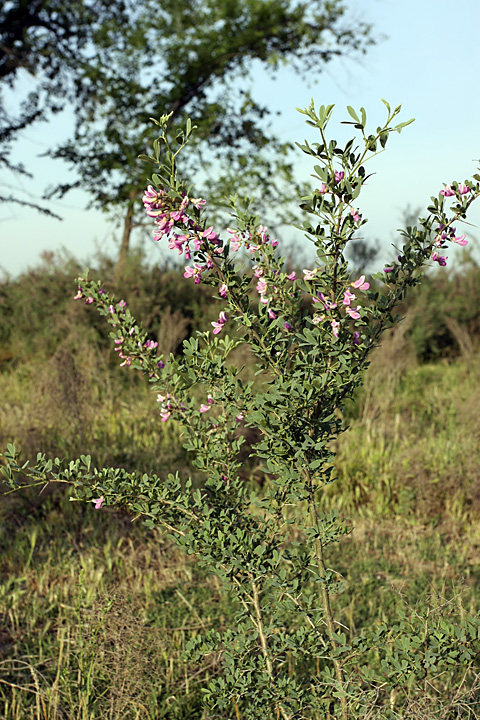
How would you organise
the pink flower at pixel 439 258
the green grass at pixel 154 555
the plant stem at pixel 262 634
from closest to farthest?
the pink flower at pixel 439 258 → the plant stem at pixel 262 634 → the green grass at pixel 154 555

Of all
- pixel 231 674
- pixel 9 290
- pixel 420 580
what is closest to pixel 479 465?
pixel 420 580

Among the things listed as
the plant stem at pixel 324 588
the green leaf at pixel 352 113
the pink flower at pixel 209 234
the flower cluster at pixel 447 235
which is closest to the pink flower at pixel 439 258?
the flower cluster at pixel 447 235

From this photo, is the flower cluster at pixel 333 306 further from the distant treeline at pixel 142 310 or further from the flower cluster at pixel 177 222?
the distant treeline at pixel 142 310

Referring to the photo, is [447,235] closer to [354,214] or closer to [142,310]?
[354,214]

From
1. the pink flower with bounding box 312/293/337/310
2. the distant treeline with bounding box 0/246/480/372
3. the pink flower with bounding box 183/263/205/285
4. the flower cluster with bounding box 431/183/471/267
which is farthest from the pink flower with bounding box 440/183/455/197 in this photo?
the distant treeline with bounding box 0/246/480/372

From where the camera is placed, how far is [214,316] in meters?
8.41

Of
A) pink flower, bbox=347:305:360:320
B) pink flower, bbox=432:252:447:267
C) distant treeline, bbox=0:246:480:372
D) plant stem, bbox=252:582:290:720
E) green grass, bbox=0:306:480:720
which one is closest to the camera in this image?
pink flower, bbox=347:305:360:320

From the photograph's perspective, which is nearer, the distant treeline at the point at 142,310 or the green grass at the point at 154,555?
the green grass at the point at 154,555

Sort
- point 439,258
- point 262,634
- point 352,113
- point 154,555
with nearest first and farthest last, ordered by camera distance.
Answer: point 352,113, point 439,258, point 262,634, point 154,555

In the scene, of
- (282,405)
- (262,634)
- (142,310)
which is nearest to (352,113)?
(282,405)

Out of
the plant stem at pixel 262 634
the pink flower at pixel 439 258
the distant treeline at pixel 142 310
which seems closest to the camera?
the pink flower at pixel 439 258

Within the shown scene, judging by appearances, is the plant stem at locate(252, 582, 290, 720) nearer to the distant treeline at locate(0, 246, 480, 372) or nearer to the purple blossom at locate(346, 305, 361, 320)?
the purple blossom at locate(346, 305, 361, 320)

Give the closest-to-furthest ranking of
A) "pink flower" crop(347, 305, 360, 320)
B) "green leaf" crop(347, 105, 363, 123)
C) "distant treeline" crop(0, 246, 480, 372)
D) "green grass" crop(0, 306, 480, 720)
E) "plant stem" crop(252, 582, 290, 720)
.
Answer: "green leaf" crop(347, 105, 363, 123)
"pink flower" crop(347, 305, 360, 320)
"plant stem" crop(252, 582, 290, 720)
"green grass" crop(0, 306, 480, 720)
"distant treeline" crop(0, 246, 480, 372)

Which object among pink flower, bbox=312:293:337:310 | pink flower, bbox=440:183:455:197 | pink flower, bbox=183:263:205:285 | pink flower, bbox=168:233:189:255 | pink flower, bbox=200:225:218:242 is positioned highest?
pink flower, bbox=440:183:455:197
